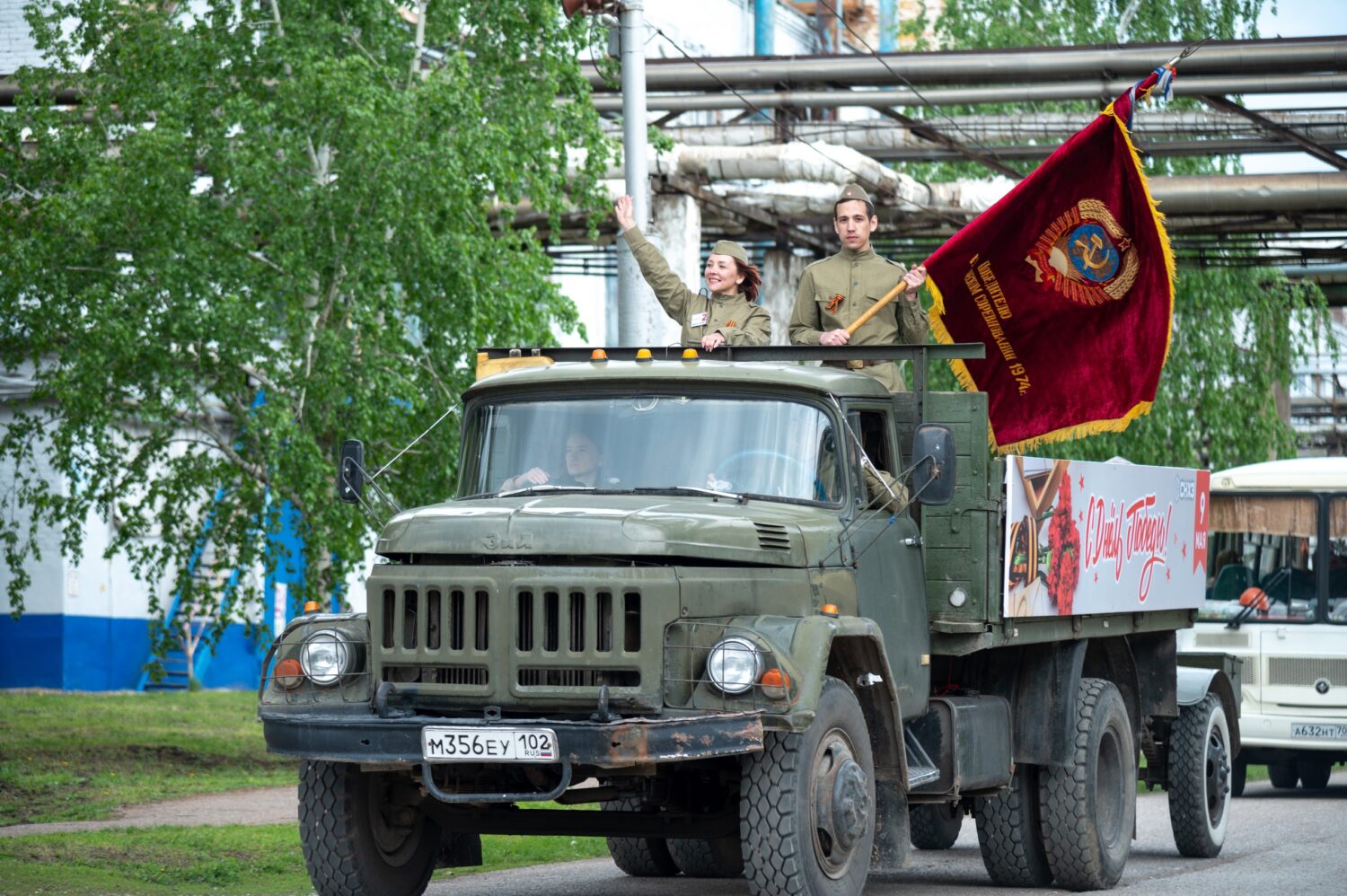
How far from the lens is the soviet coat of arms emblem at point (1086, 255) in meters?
12.6

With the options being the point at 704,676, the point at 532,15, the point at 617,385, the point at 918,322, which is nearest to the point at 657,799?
the point at 704,676

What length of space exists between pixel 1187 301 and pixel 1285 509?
15.0 meters

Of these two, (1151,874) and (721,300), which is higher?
(721,300)

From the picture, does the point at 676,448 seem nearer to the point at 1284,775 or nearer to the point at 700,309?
the point at 700,309

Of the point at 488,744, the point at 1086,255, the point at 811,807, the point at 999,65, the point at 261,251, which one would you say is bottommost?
the point at 811,807

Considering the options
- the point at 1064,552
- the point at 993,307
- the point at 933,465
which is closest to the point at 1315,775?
the point at 993,307

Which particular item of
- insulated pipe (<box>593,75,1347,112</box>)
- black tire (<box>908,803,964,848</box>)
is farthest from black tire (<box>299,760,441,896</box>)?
insulated pipe (<box>593,75,1347,112</box>)

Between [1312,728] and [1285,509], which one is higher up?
[1285,509]

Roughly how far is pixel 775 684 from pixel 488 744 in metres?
1.13

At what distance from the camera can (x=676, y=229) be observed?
23344 mm

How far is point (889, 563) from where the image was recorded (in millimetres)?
9727

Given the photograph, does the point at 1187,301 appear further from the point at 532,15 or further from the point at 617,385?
the point at 617,385

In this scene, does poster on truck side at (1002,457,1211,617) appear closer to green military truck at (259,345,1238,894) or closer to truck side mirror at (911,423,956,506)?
green military truck at (259,345,1238,894)

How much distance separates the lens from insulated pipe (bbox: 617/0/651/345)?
48.9 feet
